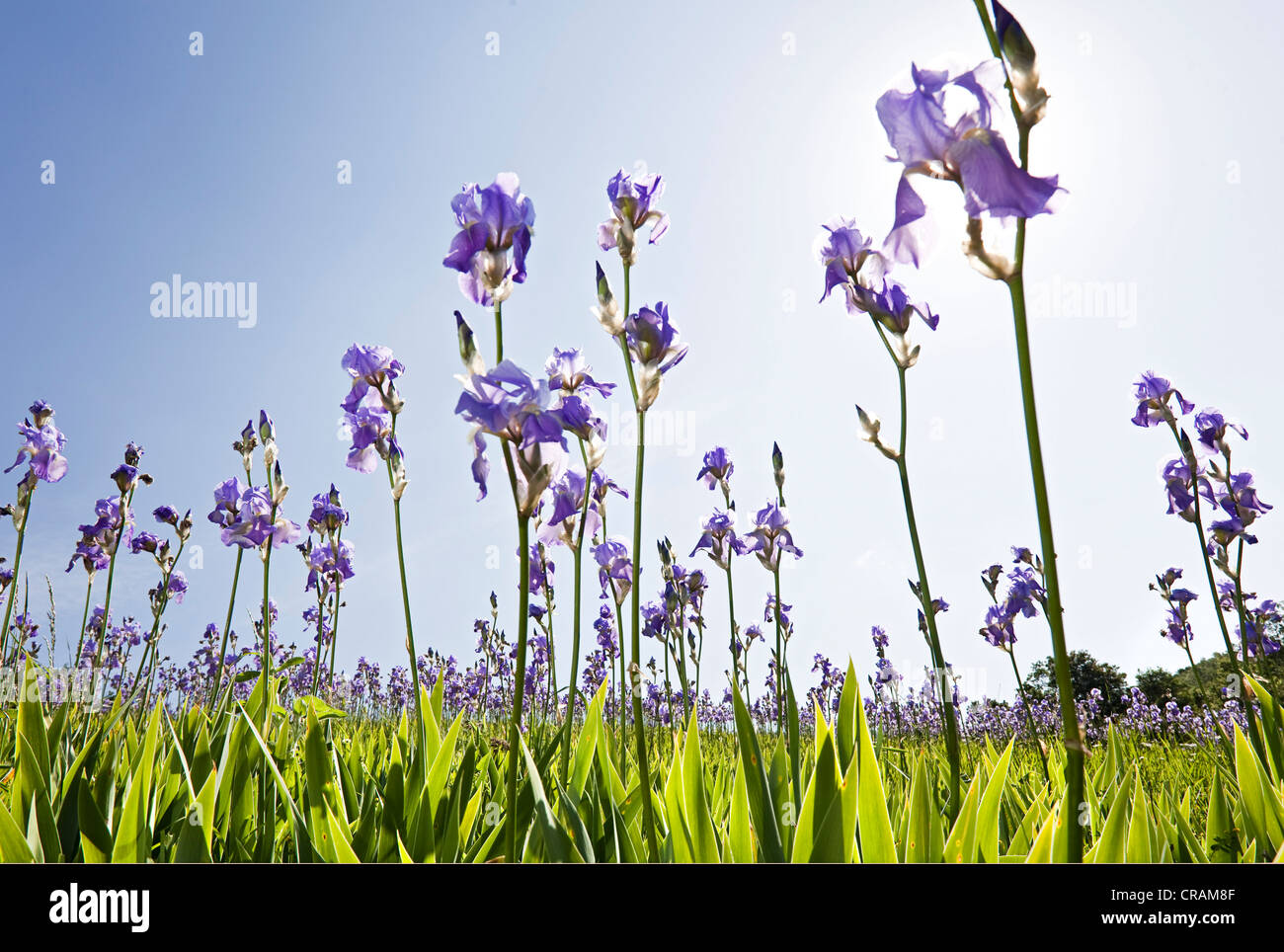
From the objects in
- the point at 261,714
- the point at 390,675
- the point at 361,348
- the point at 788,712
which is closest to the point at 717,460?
the point at 788,712

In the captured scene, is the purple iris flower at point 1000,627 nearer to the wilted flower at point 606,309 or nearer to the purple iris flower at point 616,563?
the purple iris flower at point 616,563

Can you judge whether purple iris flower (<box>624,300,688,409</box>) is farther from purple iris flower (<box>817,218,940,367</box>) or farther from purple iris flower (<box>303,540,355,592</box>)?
purple iris flower (<box>303,540,355,592</box>)

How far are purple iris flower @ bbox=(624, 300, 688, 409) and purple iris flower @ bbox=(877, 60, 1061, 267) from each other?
2.05 ft

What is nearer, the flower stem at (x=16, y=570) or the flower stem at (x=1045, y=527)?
the flower stem at (x=1045, y=527)

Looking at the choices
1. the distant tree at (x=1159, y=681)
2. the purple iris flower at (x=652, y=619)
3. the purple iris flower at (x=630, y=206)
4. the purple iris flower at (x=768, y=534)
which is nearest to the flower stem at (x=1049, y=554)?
the purple iris flower at (x=630, y=206)

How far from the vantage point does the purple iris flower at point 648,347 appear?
4.87 feet

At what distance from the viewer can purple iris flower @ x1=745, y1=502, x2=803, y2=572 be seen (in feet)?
8.82

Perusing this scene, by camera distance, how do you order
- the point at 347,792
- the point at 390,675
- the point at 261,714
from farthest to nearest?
1. the point at 390,675
2. the point at 261,714
3. the point at 347,792

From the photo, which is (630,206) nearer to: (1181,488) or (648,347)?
(648,347)

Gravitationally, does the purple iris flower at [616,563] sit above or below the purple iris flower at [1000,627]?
above

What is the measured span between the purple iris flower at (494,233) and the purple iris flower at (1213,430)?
3.69m
